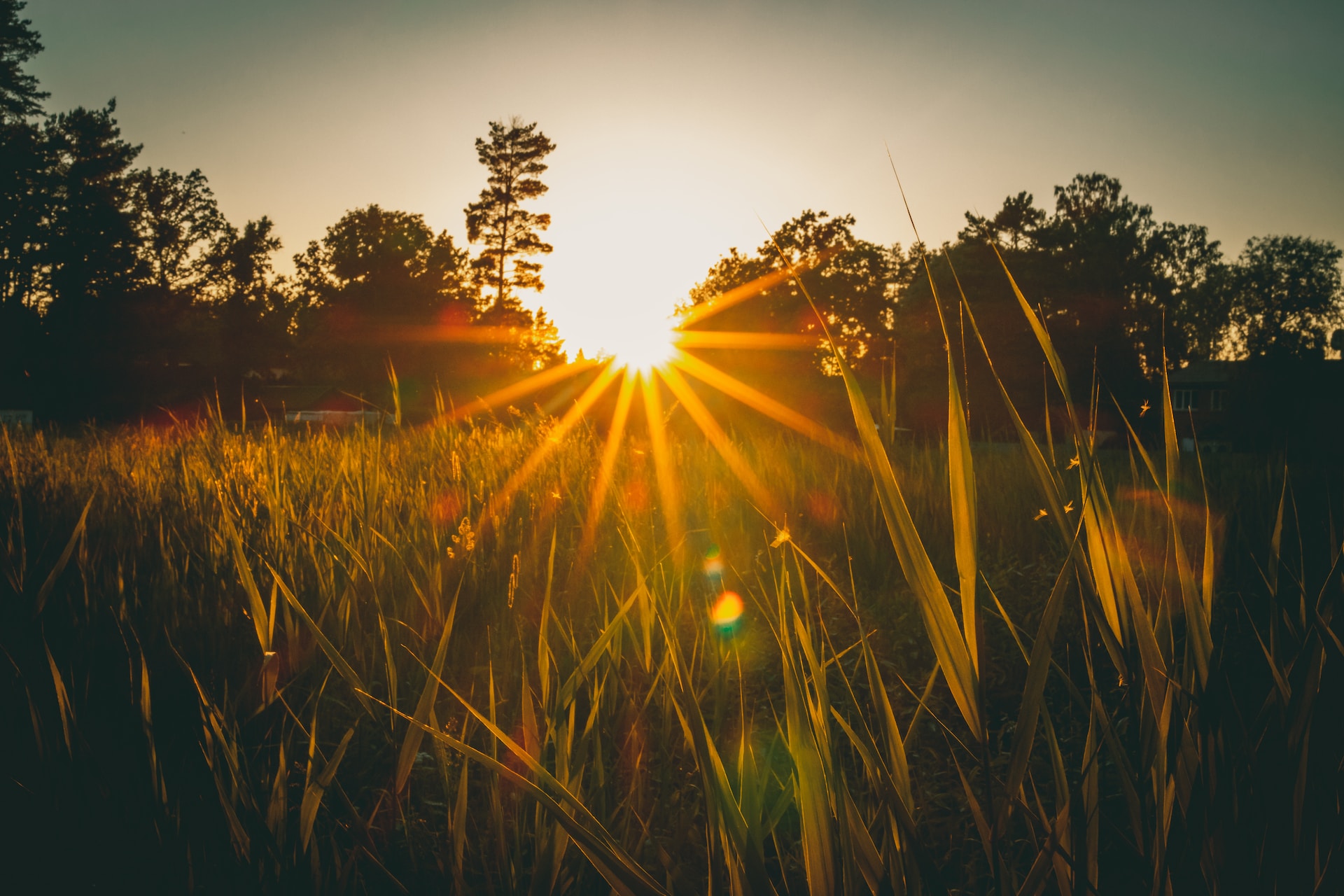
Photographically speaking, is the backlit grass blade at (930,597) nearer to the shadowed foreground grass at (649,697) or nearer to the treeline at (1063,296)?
the shadowed foreground grass at (649,697)

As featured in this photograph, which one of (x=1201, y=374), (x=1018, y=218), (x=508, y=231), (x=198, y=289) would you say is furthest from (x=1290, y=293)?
(x=198, y=289)

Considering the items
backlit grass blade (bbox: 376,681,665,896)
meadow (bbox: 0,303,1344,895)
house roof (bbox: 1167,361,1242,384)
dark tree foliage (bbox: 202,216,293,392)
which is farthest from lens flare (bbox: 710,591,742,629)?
house roof (bbox: 1167,361,1242,384)

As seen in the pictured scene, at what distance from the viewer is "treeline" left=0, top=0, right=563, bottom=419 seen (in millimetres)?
23812

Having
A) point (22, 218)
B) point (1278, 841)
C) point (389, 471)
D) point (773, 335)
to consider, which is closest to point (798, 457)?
point (389, 471)

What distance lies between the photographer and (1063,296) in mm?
26109

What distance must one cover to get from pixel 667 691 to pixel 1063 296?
3031 centimetres

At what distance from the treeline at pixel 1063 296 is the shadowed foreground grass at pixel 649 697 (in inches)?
528

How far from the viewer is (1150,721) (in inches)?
25.9

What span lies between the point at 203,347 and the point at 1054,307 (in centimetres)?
3823

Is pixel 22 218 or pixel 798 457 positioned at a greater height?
pixel 22 218

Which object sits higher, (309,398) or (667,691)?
(309,398)

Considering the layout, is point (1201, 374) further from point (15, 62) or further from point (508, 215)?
point (15, 62)

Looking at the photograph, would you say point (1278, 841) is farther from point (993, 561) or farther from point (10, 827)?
point (993, 561)

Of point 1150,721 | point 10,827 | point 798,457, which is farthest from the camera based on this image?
point 798,457
